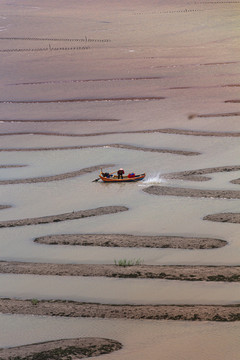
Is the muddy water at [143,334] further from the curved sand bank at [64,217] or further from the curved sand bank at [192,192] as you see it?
the curved sand bank at [192,192]

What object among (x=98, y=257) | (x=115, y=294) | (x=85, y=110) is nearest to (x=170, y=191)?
(x=98, y=257)

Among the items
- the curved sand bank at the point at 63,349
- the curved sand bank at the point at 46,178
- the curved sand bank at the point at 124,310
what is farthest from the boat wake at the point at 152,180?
the curved sand bank at the point at 63,349

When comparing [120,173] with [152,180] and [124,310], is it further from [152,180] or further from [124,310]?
[124,310]

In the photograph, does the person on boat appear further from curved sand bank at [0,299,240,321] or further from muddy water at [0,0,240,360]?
curved sand bank at [0,299,240,321]

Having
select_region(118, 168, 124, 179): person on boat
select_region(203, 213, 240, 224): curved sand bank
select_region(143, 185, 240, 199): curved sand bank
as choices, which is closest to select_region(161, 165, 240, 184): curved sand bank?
select_region(143, 185, 240, 199): curved sand bank

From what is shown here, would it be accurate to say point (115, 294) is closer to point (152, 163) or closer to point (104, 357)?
point (104, 357)

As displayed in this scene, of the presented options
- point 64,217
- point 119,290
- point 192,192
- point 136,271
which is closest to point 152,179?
point 192,192
